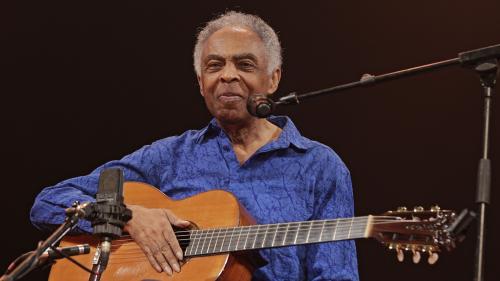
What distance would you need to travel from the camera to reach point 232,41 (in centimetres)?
384

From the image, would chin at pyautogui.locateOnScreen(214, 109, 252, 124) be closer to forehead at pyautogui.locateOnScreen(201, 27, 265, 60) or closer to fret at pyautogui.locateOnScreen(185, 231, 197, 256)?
forehead at pyautogui.locateOnScreen(201, 27, 265, 60)

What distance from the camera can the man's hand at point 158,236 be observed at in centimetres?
322

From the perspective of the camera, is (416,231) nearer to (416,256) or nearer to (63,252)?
(416,256)

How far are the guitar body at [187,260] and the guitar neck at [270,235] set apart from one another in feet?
0.14

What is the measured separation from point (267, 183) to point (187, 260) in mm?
549

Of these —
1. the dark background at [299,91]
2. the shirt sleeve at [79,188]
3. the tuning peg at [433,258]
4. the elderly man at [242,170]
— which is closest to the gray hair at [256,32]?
the elderly man at [242,170]

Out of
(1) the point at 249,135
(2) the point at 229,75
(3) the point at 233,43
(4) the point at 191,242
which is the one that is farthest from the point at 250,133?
(4) the point at 191,242

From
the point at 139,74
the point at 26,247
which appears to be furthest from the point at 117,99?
the point at 26,247

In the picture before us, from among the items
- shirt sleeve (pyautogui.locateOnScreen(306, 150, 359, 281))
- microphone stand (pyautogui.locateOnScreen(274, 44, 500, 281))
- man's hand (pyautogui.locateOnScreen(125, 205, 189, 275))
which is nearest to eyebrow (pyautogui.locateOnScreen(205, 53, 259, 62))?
shirt sleeve (pyautogui.locateOnScreen(306, 150, 359, 281))

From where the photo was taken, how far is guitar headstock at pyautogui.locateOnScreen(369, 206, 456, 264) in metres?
2.53

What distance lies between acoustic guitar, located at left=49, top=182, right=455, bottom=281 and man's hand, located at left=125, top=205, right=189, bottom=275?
3 centimetres

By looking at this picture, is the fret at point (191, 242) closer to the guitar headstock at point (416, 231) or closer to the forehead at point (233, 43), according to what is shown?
the guitar headstock at point (416, 231)

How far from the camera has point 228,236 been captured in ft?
10.4

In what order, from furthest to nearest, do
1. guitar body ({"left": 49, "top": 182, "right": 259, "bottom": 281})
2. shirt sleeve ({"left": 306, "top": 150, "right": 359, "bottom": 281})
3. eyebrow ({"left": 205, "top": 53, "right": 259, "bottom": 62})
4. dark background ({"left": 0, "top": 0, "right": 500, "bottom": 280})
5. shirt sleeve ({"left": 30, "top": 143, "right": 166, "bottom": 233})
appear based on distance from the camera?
dark background ({"left": 0, "top": 0, "right": 500, "bottom": 280})
eyebrow ({"left": 205, "top": 53, "right": 259, "bottom": 62})
shirt sleeve ({"left": 30, "top": 143, "right": 166, "bottom": 233})
shirt sleeve ({"left": 306, "top": 150, "right": 359, "bottom": 281})
guitar body ({"left": 49, "top": 182, "right": 259, "bottom": 281})
